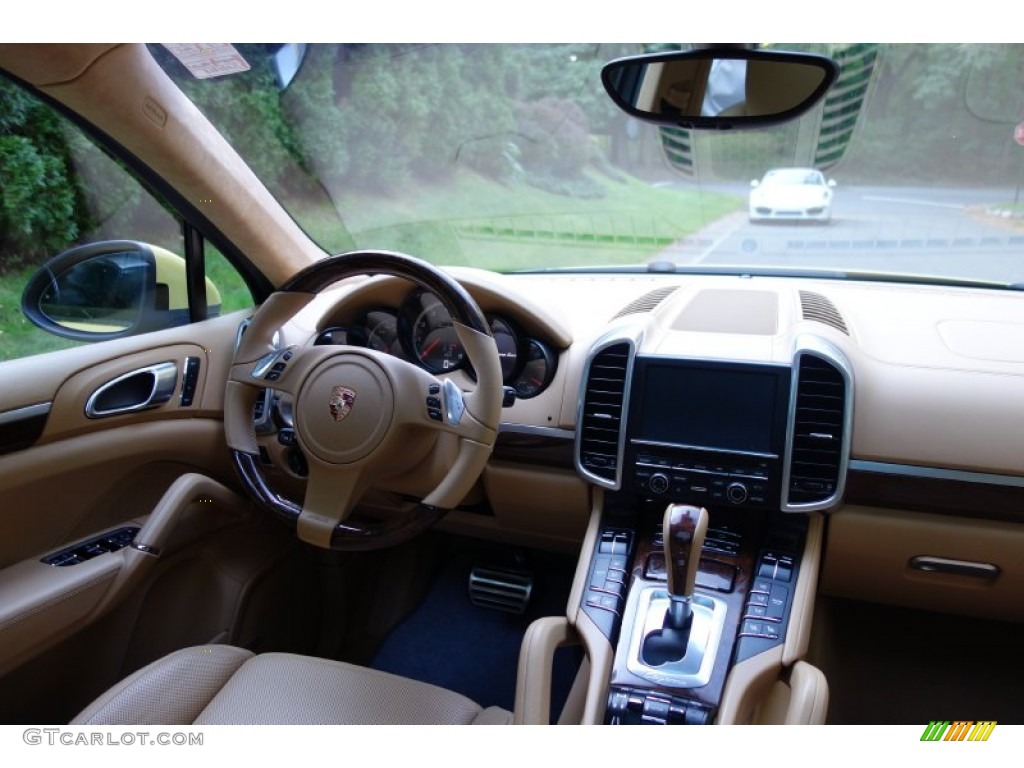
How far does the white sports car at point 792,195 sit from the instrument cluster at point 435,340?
1012 millimetres

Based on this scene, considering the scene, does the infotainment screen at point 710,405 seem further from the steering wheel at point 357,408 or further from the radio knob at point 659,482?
the steering wheel at point 357,408

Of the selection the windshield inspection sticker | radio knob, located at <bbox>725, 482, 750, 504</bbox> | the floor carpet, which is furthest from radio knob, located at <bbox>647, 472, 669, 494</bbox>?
the windshield inspection sticker

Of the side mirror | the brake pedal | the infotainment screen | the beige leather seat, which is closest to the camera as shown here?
the beige leather seat

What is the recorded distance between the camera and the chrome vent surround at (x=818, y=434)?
6.37 feet

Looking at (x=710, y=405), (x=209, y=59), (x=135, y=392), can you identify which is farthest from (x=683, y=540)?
(x=209, y=59)

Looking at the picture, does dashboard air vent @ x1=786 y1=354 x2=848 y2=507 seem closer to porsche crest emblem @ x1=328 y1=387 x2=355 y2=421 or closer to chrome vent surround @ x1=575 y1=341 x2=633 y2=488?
chrome vent surround @ x1=575 y1=341 x2=633 y2=488

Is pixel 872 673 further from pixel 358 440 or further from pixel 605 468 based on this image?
pixel 358 440

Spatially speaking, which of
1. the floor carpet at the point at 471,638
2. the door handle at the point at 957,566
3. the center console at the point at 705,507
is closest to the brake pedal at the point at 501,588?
the floor carpet at the point at 471,638

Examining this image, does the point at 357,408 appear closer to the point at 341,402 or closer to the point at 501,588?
the point at 341,402

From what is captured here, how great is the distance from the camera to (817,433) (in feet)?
6.41

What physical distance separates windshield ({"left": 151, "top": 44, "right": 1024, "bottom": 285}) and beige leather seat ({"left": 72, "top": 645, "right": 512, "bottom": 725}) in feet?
4.80

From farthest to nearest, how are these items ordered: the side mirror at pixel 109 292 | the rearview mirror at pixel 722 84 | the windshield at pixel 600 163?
the windshield at pixel 600 163 < the side mirror at pixel 109 292 < the rearview mirror at pixel 722 84

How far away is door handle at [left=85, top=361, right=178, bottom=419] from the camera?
214 centimetres
